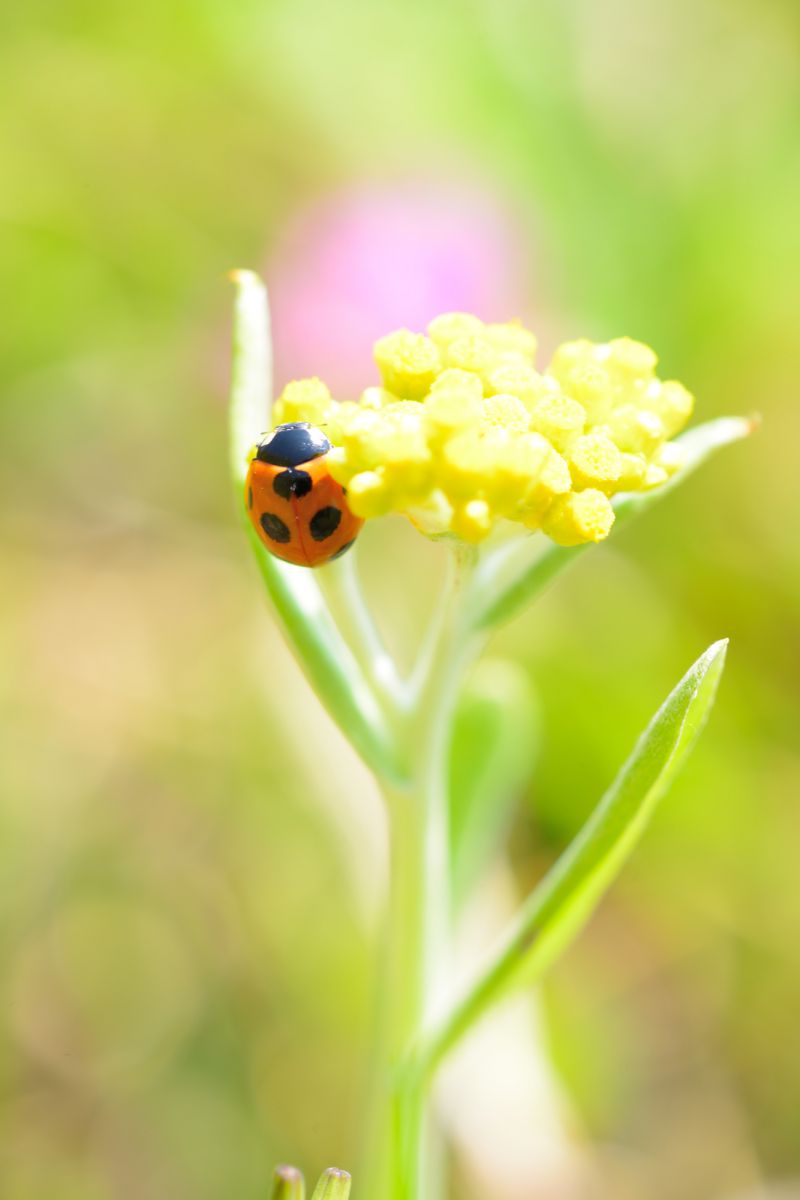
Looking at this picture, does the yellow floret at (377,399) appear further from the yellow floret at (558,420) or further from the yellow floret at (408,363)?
the yellow floret at (558,420)

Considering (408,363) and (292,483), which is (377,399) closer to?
(408,363)

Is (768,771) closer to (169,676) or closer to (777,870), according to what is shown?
(777,870)

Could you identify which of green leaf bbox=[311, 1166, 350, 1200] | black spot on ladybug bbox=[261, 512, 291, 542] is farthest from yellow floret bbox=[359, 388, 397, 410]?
green leaf bbox=[311, 1166, 350, 1200]

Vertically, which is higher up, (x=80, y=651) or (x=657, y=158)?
(x=657, y=158)

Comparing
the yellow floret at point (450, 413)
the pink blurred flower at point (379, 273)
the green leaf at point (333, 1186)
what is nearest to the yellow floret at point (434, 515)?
the yellow floret at point (450, 413)

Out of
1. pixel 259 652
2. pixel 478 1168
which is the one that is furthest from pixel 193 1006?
pixel 259 652

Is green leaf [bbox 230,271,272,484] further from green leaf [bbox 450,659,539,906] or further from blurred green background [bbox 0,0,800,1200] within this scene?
blurred green background [bbox 0,0,800,1200]
